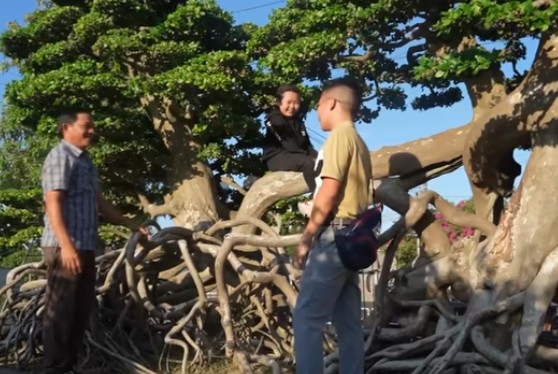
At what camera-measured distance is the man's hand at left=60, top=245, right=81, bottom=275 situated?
16.6 ft

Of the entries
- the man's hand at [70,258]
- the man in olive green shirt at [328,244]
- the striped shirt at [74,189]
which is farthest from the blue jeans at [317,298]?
the striped shirt at [74,189]

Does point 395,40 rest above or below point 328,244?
above

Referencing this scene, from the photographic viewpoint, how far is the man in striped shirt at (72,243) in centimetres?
520

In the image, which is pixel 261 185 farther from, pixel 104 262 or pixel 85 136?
pixel 85 136

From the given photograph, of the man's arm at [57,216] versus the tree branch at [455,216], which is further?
the tree branch at [455,216]

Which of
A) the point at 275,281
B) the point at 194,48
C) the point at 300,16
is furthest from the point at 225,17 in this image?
the point at 275,281

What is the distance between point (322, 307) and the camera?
4090 mm

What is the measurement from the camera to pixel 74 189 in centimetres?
530

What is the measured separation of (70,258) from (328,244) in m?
1.78

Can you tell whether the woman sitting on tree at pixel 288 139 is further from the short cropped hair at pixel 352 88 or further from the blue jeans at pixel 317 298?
the blue jeans at pixel 317 298

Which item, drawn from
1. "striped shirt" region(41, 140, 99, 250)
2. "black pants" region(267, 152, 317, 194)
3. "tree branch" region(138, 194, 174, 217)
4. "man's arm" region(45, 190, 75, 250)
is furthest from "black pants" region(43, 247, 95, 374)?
"tree branch" region(138, 194, 174, 217)

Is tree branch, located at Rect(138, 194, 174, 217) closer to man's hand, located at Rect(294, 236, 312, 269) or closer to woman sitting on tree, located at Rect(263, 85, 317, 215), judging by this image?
woman sitting on tree, located at Rect(263, 85, 317, 215)

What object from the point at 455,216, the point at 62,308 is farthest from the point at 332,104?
the point at 455,216

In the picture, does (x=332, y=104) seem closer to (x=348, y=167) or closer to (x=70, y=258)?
(x=348, y=167)
